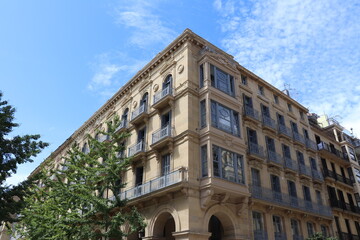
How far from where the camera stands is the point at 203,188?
54.9 ft

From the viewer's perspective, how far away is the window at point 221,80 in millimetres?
20828

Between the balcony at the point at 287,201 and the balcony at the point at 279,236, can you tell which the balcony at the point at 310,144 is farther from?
the balcony at the point at 279,236

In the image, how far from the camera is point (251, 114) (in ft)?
78.8

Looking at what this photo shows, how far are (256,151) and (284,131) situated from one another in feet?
19.6

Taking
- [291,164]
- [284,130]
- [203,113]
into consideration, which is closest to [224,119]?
[203,113]

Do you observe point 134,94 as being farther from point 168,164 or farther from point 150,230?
point 150,230

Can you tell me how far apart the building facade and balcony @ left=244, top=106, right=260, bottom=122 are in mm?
109

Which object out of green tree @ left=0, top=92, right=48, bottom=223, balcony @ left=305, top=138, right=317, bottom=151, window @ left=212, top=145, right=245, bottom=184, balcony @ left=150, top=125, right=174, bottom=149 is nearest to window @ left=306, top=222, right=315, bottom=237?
balcony @ left=305, top=138, right=317, bottom=151

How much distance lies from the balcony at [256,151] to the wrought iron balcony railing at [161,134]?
6465 millimetres

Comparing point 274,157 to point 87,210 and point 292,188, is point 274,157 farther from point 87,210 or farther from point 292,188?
point 87,210

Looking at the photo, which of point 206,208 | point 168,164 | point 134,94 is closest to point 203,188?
point 206,208

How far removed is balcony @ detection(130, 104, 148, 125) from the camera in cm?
2284

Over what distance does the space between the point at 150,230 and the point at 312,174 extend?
1728 cm

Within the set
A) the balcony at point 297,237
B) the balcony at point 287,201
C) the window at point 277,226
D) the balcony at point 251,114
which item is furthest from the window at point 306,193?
the balcony at point 251,114
